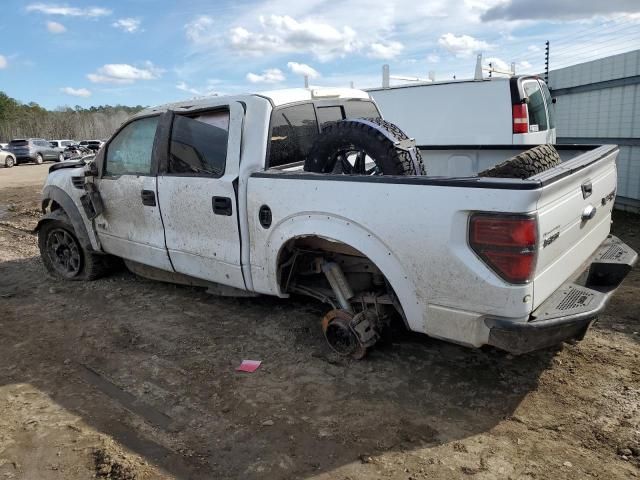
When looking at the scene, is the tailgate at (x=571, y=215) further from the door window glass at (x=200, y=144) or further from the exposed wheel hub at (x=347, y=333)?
the door window glass at (x=200, y=144)

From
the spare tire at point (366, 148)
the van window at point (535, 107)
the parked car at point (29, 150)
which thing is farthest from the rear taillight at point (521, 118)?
the parked car at point (29, 150)

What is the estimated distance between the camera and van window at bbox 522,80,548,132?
7.77 m

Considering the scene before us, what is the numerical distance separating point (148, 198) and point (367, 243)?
92.8 inches

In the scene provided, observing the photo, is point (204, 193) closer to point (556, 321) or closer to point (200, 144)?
point (200, 144)

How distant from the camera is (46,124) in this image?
68062 millimetres

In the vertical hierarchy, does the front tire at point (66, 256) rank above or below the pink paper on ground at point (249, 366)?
above

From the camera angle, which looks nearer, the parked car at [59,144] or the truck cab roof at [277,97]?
the truck cab roof at [277,97]

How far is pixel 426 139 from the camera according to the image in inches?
360

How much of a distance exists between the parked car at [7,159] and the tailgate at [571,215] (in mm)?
32049

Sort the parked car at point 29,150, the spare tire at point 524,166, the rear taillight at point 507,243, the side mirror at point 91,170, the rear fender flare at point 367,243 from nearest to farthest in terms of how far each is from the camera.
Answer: the rear taillight at point 507,243
the rear fender flare at point 367,243
the spare tire at point 524,166
the side mirror at point 91,170
the parked car at point 29,150

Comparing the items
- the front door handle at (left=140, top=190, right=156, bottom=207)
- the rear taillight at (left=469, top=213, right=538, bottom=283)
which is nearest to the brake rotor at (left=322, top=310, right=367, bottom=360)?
the rear taillight at (left=469, top=213, right=538, bottom=283)

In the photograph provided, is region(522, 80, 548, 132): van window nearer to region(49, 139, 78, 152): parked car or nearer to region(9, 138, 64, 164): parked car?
region(9, 138, 64, 164): parked car

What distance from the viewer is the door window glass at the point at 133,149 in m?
4.59

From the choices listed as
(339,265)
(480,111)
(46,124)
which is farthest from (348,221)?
(46,124)
